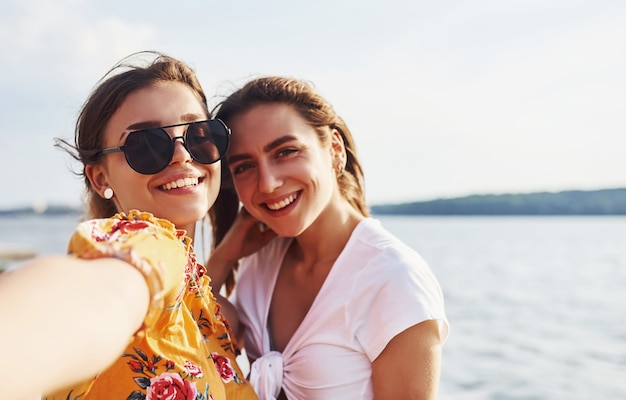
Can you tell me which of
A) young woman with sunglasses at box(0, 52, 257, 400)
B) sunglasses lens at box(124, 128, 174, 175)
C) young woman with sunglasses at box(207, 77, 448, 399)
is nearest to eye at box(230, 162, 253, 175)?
young woman with sunglasses at box(207, 77, 448, 399)

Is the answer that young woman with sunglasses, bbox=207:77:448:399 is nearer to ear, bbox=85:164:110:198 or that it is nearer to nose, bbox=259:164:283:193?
nose, bbox=259:164:283:193

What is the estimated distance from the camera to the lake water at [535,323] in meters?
8.12

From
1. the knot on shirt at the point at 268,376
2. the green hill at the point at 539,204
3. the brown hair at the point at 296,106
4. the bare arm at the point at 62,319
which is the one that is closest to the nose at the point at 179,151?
the brown hair at the point at 296,106

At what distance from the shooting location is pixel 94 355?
117 cm

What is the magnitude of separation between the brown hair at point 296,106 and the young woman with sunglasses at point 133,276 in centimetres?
33

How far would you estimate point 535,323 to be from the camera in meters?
11.6

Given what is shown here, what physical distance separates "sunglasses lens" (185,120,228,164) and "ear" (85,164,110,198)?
0.42m

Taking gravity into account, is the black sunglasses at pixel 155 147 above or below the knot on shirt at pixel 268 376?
above

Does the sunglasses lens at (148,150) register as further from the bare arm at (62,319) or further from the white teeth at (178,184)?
the bare arm at (62,319)

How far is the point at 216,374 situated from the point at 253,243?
151 cm

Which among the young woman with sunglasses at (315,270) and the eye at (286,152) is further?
the eye at (286,152)

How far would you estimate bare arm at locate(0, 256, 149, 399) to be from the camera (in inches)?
40.9

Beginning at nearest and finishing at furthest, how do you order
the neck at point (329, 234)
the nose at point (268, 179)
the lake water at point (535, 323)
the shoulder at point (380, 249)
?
1. the shoulder at point (380, 249)
2. the nose at point (268, 179)
3. the neck at point (329, 234)
4. the lake water at point (535, 323)

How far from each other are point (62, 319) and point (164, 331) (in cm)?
87
